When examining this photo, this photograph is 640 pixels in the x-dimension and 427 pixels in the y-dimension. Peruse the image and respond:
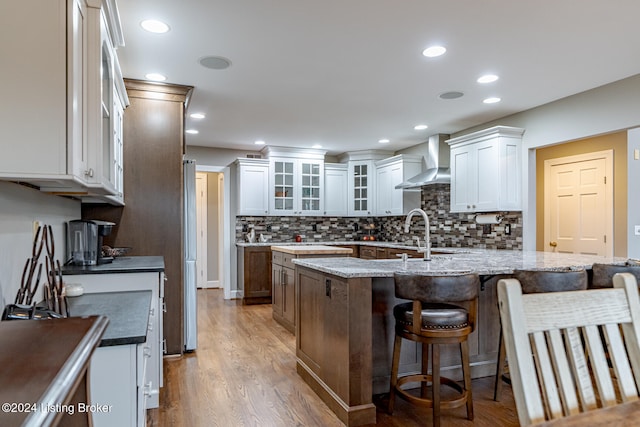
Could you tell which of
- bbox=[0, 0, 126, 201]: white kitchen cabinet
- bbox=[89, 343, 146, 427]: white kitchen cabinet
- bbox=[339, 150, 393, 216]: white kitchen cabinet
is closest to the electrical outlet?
bbox=[0, 0, 126, 201]: white kitchen cabinet

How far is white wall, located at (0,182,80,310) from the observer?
1.58 meters

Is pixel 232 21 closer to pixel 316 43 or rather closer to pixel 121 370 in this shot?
pixel 316 43

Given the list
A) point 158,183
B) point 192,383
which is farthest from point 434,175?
point 192,383

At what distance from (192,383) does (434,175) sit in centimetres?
396

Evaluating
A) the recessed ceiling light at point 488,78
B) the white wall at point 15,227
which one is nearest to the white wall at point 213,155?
the recessed ceiling light at point 488,78

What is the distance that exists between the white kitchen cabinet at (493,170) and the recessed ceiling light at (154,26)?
11.6ft

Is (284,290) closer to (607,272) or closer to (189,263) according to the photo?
(189,263)

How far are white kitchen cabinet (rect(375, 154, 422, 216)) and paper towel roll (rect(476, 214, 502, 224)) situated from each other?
1430 millimetres

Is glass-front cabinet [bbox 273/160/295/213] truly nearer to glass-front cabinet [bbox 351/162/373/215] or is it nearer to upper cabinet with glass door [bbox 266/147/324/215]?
upper cabinet with glass door [bbox 266/147/324/215]

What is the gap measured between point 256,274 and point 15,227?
4.48 meters

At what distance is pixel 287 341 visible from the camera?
13.6 ft

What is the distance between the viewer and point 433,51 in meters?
2.99

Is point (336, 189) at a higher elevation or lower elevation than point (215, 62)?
lower

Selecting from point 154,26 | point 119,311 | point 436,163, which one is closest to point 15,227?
point 119,311
